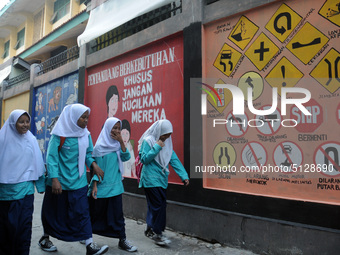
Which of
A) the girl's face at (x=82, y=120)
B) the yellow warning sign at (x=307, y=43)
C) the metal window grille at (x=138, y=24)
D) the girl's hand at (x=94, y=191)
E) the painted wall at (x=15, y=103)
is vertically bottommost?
the girl's hand at (x=94, y=191)

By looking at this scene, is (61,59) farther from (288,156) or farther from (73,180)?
(288,156)

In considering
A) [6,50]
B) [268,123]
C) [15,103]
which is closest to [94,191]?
[268,123]

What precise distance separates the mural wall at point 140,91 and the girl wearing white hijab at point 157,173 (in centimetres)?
75

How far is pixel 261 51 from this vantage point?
3754 millimetres

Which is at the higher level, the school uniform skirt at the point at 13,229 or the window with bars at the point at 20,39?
the window with bars at the point at 20,39

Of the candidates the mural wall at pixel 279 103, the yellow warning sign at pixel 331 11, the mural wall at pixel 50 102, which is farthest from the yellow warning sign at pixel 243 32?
the mural wall at pixel 50 102

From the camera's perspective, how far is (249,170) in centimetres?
379

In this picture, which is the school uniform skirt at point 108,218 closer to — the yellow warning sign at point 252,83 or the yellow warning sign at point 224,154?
the yellow warning sign at point 224,154

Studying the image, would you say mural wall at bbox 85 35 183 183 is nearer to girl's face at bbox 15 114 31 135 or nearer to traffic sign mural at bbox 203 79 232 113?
traffic sign mural at bbox 203 79 232 113

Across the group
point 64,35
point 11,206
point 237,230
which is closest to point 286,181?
point 237,230

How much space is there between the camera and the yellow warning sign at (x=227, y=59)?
4004mm

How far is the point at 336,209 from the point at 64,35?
32.6 ft

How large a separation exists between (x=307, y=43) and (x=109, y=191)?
280 centimetres

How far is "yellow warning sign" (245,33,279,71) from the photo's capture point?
3664mm
